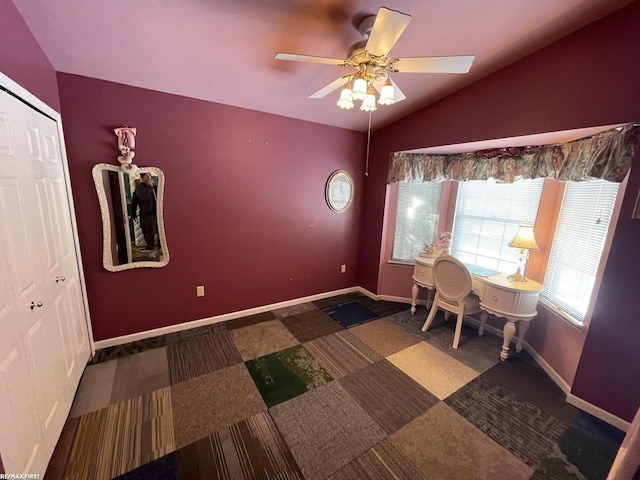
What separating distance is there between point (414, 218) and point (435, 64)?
230cm

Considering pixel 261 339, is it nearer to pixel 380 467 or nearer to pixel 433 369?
pixel 380 467

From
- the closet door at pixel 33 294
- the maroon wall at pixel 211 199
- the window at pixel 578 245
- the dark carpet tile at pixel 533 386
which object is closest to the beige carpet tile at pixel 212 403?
the closet door at pixel 33 294

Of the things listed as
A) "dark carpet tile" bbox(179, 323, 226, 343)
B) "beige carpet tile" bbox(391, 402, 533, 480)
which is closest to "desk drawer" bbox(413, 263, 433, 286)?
"beige carpet tile" bbox(391, 402, 533, 480)

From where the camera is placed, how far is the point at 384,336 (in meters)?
2.79

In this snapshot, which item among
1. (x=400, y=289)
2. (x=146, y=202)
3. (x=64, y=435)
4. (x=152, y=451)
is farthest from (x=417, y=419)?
(x=146, y=202)

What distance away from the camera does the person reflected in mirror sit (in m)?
2.30

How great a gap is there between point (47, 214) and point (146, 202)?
75 centimetres

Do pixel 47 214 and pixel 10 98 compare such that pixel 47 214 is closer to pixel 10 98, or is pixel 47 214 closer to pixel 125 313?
pixel 10 98

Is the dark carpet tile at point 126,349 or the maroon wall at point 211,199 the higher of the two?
the maroon wall at point 211,199

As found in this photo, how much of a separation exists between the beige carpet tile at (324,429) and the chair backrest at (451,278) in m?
1.44

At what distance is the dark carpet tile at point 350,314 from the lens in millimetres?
3078

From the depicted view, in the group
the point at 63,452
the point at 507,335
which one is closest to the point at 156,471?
the point at 63,452

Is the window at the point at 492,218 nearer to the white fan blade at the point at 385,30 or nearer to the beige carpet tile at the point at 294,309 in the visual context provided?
the beige carpet tile at the point at 294,309

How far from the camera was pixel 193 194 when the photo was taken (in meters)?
2.54
